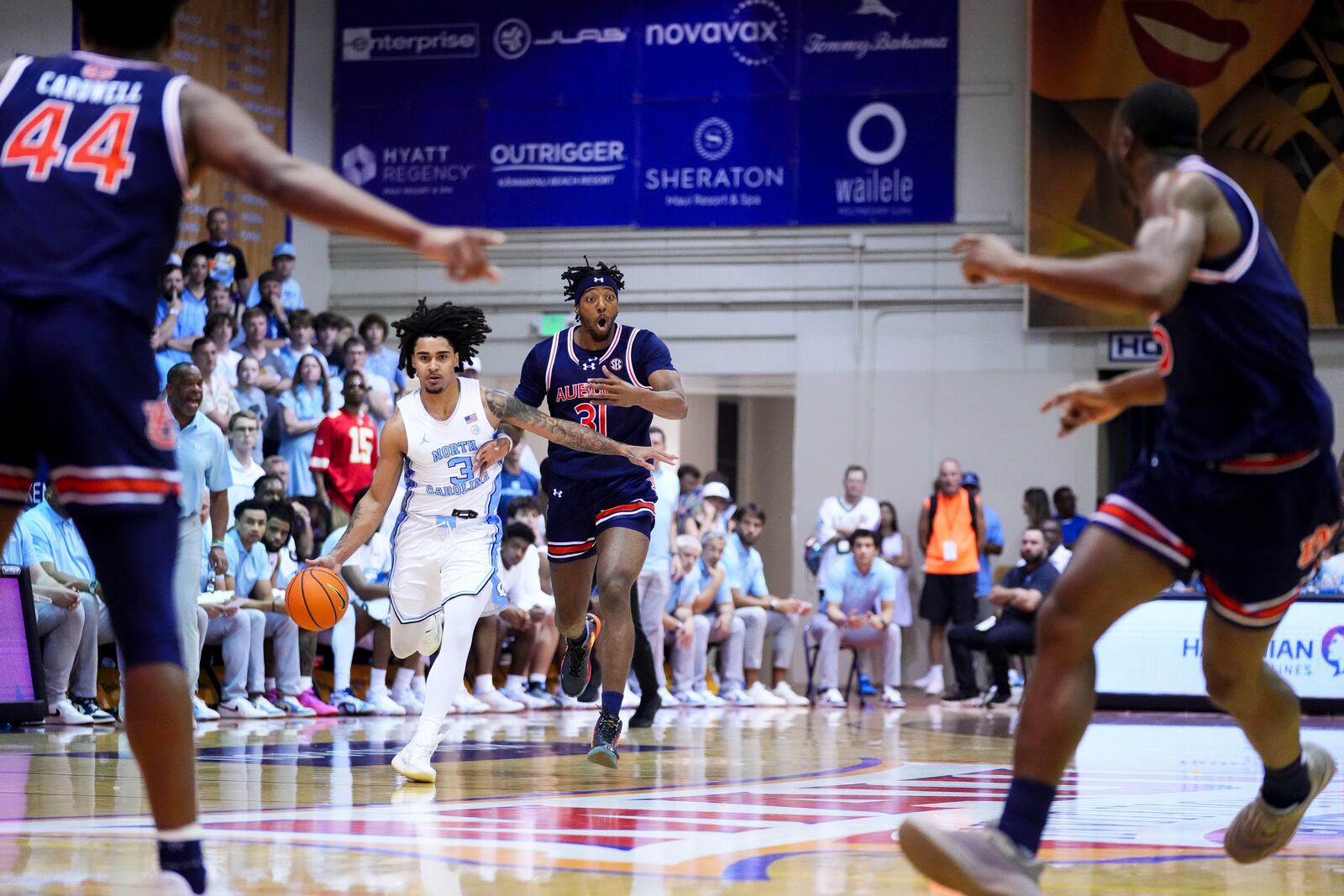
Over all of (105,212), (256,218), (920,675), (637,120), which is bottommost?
(920,675)

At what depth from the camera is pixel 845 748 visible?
29.0 ft

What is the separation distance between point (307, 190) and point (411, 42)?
16769 millimetres

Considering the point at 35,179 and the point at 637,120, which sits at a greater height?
the point at 637,120

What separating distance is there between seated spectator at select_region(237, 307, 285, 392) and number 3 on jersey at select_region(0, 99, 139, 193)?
10.1 metres

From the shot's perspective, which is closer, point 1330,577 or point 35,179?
point 35,179

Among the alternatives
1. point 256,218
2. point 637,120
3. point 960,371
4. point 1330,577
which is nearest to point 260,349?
point 256,218

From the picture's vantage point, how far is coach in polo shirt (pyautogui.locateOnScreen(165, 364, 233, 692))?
305 inches

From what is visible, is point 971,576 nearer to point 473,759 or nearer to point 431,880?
point 473,759

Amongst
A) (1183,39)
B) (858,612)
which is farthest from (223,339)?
(1183,39)

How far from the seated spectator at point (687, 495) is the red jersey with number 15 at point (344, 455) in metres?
3.42

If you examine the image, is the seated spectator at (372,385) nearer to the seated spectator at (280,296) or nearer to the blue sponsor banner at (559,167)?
the seated spectator at (280,296)

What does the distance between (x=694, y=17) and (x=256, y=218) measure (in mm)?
5503

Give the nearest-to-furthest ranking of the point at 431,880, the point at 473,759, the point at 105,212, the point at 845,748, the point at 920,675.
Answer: the point at 105,212
the point at 431,880
the point at 473,759
the point at 845,748
the point at 920,675

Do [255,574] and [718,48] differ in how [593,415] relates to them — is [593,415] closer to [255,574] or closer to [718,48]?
[255,574]
